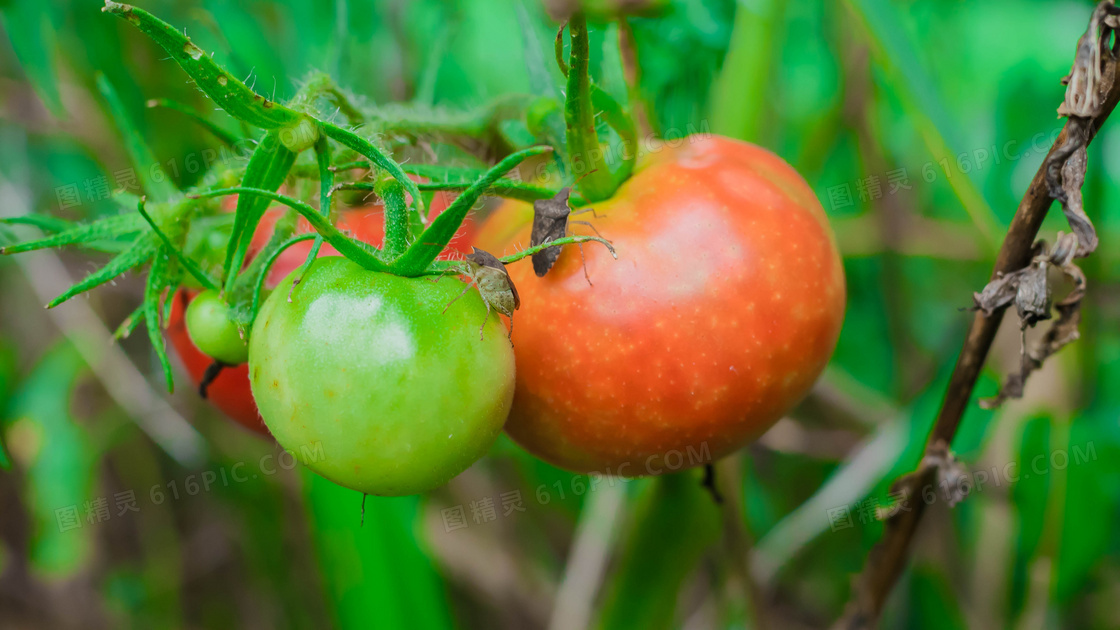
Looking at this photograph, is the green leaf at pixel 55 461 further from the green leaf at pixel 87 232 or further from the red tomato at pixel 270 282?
the green leaf at pixel 87 232

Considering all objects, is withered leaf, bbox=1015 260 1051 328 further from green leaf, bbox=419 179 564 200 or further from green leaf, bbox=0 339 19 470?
green leaf, bbox=0 339 19 470

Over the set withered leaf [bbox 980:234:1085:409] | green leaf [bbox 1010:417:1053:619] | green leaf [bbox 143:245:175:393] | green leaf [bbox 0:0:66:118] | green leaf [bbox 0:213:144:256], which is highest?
green leaf [bbox 0:0:66:118]

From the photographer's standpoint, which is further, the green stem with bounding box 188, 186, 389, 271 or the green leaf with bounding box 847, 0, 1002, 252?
the green leaf with bounding box 847, 0, 1002, 252

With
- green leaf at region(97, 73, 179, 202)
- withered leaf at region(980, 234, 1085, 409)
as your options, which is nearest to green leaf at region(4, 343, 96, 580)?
green leaf at region(97, 73, 179, 202)

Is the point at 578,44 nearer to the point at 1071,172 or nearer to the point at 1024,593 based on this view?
the point at 1071,172

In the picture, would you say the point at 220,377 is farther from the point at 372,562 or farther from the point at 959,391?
the point at 959,391

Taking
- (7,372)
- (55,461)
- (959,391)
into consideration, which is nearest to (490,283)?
(959,391)

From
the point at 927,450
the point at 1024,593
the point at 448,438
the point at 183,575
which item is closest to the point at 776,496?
the point at 1024,593
